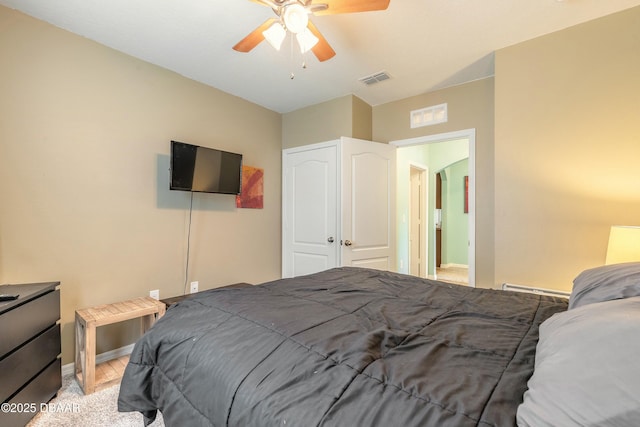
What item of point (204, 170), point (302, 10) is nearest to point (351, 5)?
point (302, 10)

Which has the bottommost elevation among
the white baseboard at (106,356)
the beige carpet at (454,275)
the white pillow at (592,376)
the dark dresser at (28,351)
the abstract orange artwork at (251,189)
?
the beige carpet at (454,275)

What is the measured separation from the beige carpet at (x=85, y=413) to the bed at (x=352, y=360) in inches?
20.6

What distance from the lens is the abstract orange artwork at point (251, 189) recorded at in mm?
3406

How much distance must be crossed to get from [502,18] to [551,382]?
2.47m

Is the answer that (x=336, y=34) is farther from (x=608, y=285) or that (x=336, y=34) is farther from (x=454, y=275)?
(x=454, y=275)

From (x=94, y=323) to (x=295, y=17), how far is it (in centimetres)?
233

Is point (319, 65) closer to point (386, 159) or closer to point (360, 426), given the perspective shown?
point (386, 159)

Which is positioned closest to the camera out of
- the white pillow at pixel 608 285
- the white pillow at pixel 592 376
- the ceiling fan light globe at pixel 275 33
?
the white pillow at pixel 592 376

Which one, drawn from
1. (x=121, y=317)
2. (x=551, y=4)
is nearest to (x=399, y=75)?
(x=551, y=4)

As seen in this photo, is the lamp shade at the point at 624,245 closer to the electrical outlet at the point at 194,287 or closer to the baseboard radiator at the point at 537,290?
the baseboard radiator at the point at 537,290

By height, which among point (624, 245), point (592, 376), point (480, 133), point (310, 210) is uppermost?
point (480, 133)

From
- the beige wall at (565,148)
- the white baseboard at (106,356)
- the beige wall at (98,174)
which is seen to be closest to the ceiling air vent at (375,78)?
the beige wall at (565,148)

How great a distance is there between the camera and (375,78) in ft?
9.70

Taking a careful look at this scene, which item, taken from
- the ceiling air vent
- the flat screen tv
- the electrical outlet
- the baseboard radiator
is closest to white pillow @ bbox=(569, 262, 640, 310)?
the baseboard radiator
